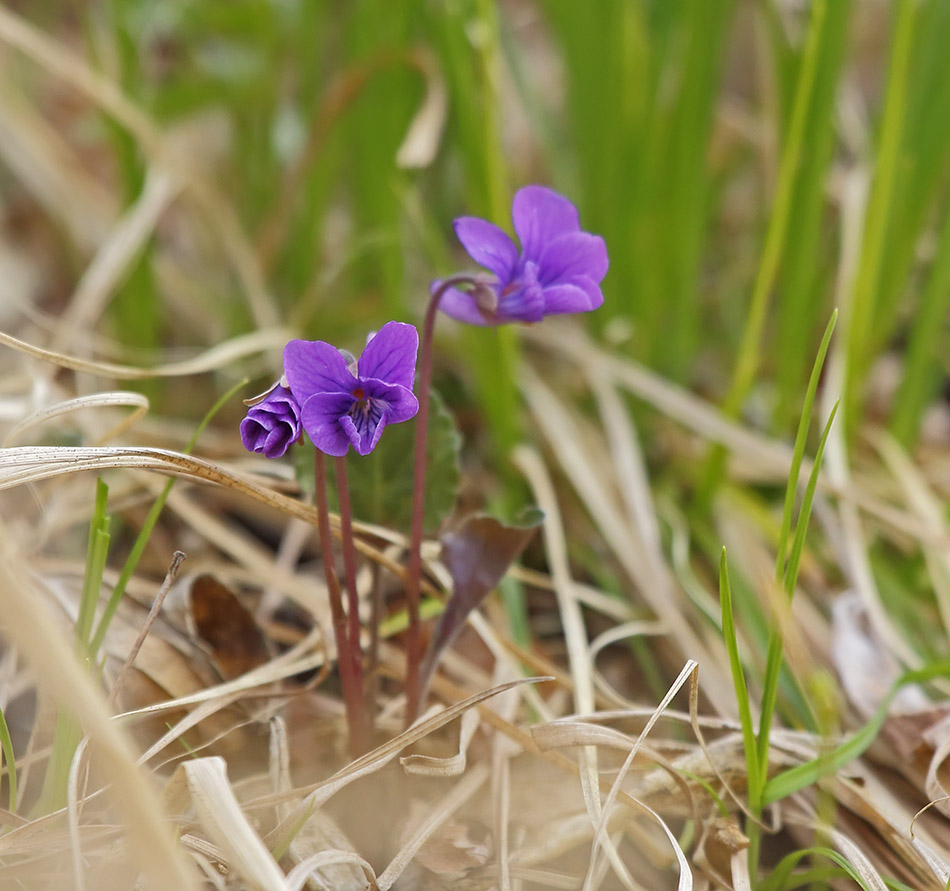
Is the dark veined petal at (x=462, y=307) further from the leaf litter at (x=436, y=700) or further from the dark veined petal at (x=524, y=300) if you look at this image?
the leaf litter at (x=436, y=700)

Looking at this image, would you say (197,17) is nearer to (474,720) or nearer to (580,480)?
(580,480)

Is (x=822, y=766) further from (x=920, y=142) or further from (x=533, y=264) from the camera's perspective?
(x=920, y=142)

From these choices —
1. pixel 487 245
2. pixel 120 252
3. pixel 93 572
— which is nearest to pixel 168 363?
pixel 120 252

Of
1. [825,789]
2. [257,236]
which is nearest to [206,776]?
[825,789]

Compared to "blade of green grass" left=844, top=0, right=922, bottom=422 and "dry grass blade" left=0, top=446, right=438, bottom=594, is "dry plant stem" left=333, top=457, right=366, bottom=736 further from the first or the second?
"blade of green grass" left=844, top=0, right=922, bottom=422

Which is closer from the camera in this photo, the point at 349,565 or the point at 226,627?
the point at 349,565

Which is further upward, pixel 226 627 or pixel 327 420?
pixel 327 420

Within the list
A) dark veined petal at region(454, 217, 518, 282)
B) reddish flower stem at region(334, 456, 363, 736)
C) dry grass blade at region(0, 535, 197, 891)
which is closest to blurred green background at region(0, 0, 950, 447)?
dark veined petal at region(454, 217, 518, 282)

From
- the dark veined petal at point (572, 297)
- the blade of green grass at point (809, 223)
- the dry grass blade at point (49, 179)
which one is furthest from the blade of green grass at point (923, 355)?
the dry grass blade at point (49, 179)
